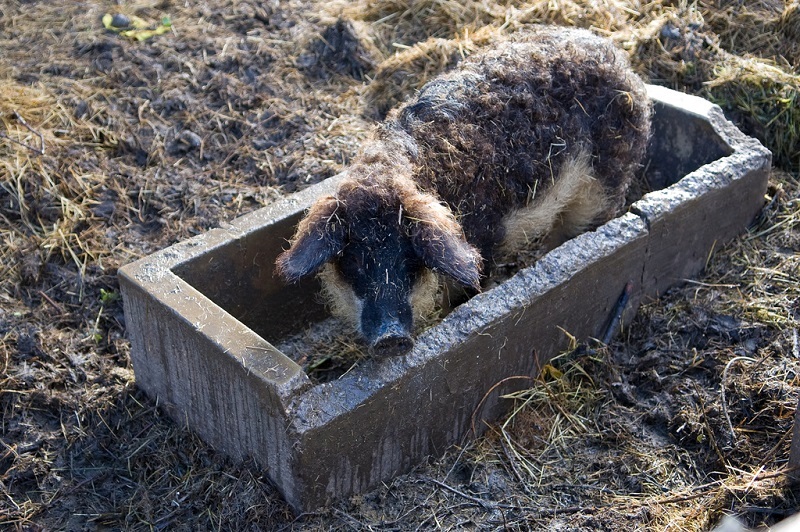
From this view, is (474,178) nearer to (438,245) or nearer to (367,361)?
(438,245)

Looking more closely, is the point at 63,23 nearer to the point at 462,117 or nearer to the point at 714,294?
the point at 462,117

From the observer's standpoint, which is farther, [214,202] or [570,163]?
[214,202]

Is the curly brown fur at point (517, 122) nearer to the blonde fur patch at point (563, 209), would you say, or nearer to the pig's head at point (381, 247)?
the blonde fur patch at point (563, 209)

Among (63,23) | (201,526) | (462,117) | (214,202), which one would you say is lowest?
(201,526)

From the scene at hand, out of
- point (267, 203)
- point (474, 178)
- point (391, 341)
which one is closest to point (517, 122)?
point (474, 178)

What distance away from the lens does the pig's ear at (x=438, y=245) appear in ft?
12.6

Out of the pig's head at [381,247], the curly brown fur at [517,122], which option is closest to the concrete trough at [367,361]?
the pig's head at [381,247]

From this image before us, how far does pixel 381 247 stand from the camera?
12.9 feet

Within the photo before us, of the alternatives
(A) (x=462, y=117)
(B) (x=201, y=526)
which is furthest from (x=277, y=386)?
(A) (x=462, y=117)

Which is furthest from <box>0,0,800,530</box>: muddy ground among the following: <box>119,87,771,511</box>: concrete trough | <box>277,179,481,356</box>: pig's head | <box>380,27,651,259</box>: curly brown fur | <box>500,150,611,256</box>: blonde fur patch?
<box>380,27,651,259</box>: curly brown fur

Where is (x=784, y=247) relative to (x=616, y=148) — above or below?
below

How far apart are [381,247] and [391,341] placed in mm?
489

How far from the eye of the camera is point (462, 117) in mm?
4535

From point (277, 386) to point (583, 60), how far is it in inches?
105
